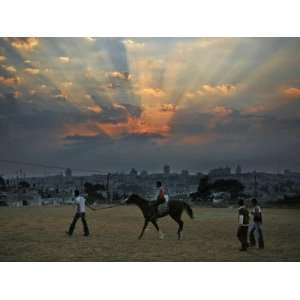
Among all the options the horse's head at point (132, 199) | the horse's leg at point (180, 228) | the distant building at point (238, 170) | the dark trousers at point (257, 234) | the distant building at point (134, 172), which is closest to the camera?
the dark trousers at point (257, 234)

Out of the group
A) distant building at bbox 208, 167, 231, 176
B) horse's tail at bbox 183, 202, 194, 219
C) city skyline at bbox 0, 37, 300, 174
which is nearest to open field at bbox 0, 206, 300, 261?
horse's tail at bbox 183, 202, 194, 219

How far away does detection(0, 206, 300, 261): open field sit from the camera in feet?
27.9

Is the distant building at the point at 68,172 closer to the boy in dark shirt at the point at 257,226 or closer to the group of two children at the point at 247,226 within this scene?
the group of two children at the point at 247,226

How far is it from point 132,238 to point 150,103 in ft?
7.58

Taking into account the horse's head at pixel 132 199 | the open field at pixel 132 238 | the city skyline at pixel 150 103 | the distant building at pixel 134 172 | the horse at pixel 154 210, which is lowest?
the open field at pixel 132 238

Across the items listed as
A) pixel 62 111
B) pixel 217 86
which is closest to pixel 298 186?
pixel 217 86

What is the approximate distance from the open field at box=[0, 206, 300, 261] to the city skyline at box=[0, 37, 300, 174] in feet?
3.35

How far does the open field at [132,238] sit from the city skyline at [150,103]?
1.02 m

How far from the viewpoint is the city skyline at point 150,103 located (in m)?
8.80

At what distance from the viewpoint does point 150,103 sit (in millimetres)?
9031

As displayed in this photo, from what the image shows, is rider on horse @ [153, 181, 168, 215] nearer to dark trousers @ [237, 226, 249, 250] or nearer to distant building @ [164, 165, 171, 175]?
distant building @ [164, 165, 171, 175]

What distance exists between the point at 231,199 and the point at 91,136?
2.61 meters

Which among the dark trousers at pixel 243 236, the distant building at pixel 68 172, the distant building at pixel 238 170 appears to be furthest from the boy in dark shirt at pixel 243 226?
the distant building at pixel 68 172
